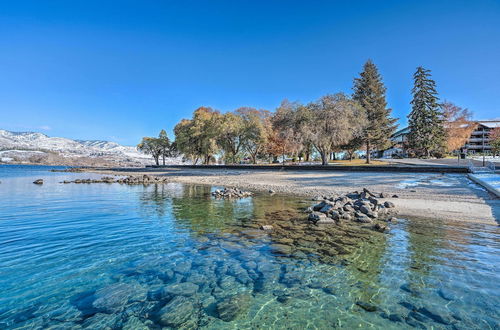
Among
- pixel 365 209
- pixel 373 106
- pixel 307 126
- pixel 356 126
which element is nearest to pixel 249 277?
pixel 365 209

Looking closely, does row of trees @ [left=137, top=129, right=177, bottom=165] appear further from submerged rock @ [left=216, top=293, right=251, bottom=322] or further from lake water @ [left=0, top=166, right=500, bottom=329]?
submerged rock @ [left=216, top=293, right=251, bottom=322]

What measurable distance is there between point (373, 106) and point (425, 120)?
11269 mm

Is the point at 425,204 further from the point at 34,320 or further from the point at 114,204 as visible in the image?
the point at 114,204

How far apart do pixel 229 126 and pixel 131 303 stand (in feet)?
139

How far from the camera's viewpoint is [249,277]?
499 cm

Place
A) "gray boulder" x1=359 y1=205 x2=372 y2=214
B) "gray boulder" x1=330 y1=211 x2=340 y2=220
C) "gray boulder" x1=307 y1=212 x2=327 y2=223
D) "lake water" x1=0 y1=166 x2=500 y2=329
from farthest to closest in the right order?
"gray boulder" x1=359 y1=205 x2=372 y2=214 → "gray boulder" x1=330 y1=211 x2=340 y2=220 → "gray boulder" x1=307 y1=212 x2=327 y2=223 → "lake water" x1=0 y1=166 x2=500 y2=329

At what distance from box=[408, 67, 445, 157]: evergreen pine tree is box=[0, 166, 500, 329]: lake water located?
156 feet

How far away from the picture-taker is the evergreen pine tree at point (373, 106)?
45.0 m

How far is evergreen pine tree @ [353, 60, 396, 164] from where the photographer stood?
45000 mm

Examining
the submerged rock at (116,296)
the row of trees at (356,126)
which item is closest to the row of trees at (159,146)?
the row of trees at (356,126)

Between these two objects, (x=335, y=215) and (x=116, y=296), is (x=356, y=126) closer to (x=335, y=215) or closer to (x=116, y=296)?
(x=335, y=215)

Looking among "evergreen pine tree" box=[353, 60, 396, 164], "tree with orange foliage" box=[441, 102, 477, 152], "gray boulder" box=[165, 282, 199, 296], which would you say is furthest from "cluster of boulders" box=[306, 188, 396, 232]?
"tree with orange foliage" box=[441, 102, 477, 152]

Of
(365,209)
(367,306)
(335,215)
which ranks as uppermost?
(365,209)

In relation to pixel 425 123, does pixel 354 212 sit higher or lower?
lower
